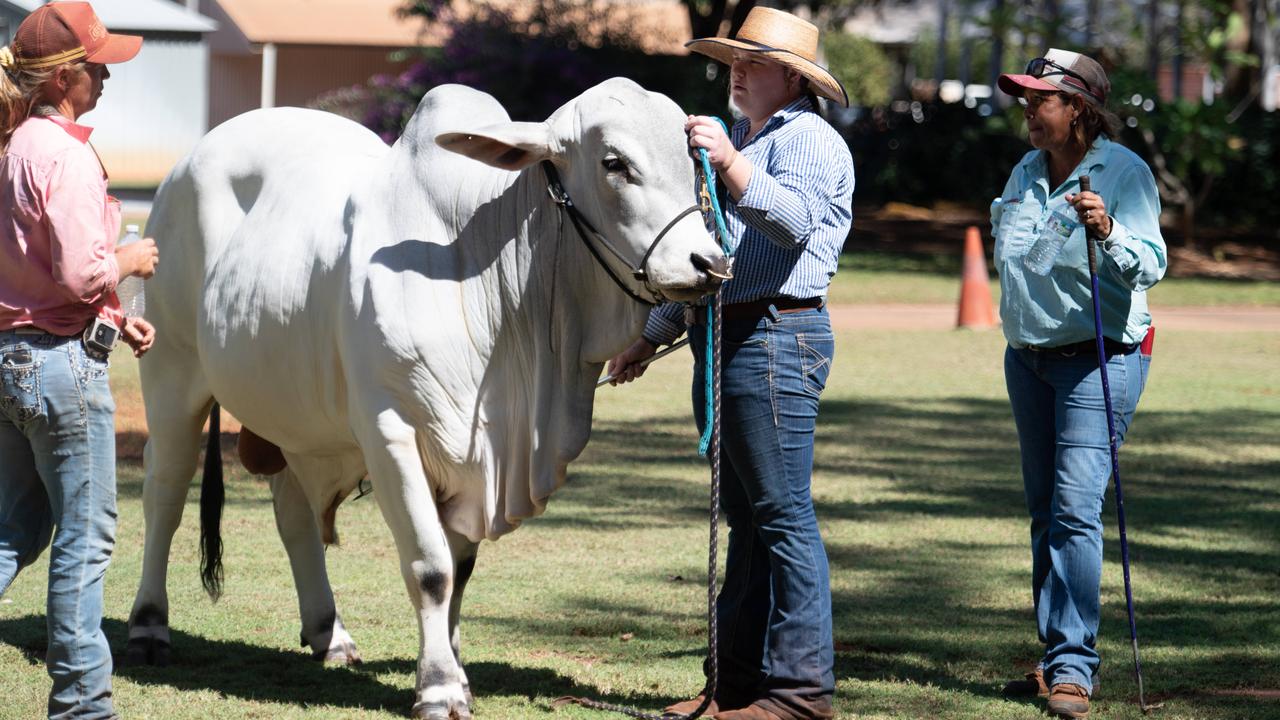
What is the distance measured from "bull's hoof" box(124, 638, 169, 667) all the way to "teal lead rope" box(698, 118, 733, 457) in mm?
2307

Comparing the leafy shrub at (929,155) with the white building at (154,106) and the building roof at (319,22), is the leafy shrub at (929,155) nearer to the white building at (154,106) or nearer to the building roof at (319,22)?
the white building at (154,106)

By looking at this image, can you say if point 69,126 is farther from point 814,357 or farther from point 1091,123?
point 1091,123

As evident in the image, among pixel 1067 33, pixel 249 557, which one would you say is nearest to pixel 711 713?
pixel 249 557

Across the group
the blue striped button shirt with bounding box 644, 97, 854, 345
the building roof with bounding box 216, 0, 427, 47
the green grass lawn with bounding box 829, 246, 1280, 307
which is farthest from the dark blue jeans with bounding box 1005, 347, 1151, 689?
the building roof with bounding box 216, 0, 427, 47

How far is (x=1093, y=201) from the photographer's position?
199 inches

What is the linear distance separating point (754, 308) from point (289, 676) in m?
2.20

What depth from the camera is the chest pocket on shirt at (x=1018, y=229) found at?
545 cm

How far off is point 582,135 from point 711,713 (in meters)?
1.88

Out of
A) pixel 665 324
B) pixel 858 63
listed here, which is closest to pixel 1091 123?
pixel 665 324

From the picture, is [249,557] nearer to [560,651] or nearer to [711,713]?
[560,651]

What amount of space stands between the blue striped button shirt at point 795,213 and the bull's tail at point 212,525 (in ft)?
8.21

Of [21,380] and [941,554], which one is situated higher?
[21,380]

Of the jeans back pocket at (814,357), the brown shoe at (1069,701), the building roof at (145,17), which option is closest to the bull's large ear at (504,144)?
the jeans back pocket at (814,357)

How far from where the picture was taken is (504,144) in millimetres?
4762
